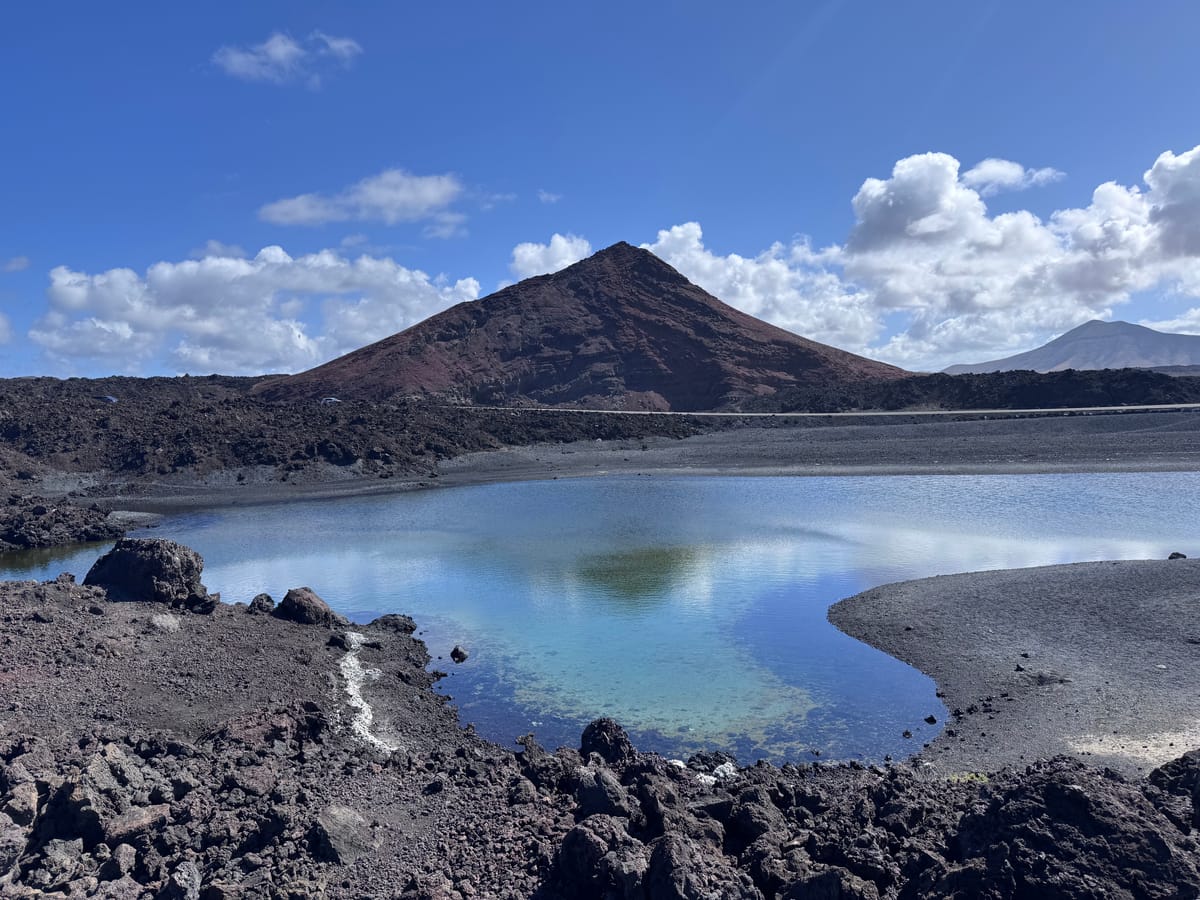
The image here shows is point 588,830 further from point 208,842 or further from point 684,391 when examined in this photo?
point 684,391

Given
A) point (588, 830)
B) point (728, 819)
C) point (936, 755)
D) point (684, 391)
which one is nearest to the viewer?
point (588, 830)

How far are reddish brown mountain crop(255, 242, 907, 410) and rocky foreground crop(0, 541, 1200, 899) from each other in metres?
75.2

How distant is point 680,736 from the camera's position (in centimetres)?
1186

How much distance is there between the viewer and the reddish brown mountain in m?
90.2

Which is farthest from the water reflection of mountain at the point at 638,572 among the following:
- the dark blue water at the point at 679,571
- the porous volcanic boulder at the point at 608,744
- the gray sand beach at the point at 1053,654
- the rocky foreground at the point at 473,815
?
the porous volcanic boulder at the point at 608,744

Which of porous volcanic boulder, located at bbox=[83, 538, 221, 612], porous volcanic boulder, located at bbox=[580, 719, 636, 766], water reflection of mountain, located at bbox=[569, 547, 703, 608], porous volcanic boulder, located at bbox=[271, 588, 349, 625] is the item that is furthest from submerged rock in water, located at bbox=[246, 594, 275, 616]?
porous volcanic boulder, located at bbox=[580, 719, 636, 766]

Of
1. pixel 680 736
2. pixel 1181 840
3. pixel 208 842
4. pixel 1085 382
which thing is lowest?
pixel 680 736

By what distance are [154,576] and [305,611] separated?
324cm

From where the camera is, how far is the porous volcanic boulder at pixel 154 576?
16328 mm

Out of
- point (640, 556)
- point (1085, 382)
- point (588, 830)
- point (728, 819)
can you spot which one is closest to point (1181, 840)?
point (728, 819)

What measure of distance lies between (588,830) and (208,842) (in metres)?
3.93

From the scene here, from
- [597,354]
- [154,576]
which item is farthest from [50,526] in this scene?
[597,354]

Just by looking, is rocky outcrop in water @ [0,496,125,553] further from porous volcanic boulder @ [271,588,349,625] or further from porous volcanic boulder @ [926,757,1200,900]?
porous volcanic boulder @ [926,757,1200,900]

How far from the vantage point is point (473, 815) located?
827 centimetres
